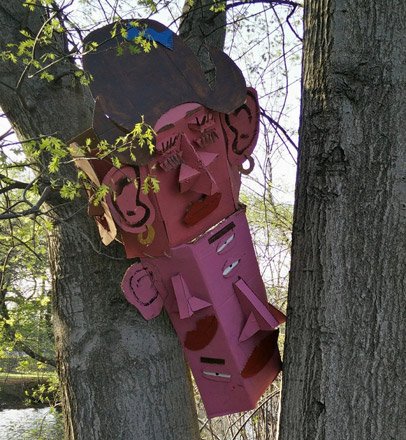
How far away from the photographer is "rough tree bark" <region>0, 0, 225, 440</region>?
1859 millimetres

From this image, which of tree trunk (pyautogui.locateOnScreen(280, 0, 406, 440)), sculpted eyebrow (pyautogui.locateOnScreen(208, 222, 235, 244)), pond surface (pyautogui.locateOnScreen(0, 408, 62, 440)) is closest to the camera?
tree trunk (pyautogui.locateOnScreen(280, 0, 406, 440))

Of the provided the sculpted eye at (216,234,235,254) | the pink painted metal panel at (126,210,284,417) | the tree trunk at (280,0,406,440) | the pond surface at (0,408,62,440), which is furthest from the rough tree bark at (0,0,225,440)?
the pond surface at (0,408,62,440)

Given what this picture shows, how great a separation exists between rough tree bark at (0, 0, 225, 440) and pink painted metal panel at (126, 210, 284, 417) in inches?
3.9

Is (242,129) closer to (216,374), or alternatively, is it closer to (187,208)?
(187,208)

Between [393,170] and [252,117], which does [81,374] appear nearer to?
[252,117]

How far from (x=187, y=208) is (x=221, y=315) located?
0.35 metres

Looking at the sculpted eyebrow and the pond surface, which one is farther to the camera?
the pond surface

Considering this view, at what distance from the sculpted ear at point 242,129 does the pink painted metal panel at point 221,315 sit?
222 millimetres

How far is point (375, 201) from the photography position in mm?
1488

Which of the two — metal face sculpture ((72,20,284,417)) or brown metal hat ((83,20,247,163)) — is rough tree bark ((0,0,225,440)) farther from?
brown metal hat ((83,20,247,163))

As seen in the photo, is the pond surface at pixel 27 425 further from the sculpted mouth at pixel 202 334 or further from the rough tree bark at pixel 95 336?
the sculpted mouth at pixel 202 334

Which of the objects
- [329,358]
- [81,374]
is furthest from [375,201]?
[81,374]

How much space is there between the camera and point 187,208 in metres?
1.80

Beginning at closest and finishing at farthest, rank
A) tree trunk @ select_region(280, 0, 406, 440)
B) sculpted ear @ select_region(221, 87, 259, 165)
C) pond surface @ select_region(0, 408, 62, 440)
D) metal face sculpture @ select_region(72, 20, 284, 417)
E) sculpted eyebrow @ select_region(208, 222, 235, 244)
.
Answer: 1. tree trunk @ select_region(280, 0, 406, 440)
2. metal face sculpture @ select_region(72, 20, 284, 417)
3. sculpted eyebrow @ select_region(208, 222, 235, 244)
4. sculpted ear @ select_region(221, 87, 259, 165)
5. pond surface @ select_region(0, 408, 62, 440)
